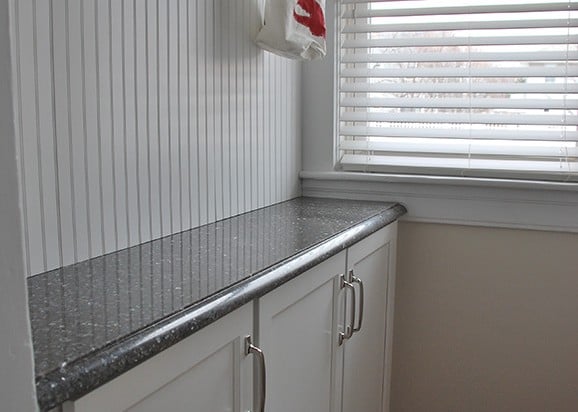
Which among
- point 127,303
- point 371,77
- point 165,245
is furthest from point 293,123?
point 127,303

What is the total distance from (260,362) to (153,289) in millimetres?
231

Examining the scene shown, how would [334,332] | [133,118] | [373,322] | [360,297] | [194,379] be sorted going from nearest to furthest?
1. [194,379]
2. [133,118]
3. [334,332]
4. [360,297]
5. [373,322]

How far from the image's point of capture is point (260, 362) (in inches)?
46.6

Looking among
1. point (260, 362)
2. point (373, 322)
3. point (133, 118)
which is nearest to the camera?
point (260, 362)

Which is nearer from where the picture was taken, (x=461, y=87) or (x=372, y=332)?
(x=372, y=332)

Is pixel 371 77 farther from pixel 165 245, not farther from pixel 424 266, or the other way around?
pixel 165 245

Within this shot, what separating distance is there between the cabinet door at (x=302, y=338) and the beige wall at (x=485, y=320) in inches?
25.4

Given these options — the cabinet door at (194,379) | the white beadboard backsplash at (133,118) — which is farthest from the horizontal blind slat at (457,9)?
the cabinet door at (194,379)

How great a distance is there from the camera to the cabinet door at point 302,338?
1.26 m

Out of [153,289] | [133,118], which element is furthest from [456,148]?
[153,289]

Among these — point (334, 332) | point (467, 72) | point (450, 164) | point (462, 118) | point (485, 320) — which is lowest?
point (485, 320)

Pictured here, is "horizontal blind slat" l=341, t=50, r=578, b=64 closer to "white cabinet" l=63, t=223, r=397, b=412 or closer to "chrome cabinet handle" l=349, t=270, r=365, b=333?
"white cabinet" l=63, t=223, r=397, b=412

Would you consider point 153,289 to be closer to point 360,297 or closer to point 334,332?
point 334,332

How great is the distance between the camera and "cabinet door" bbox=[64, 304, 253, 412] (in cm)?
85
